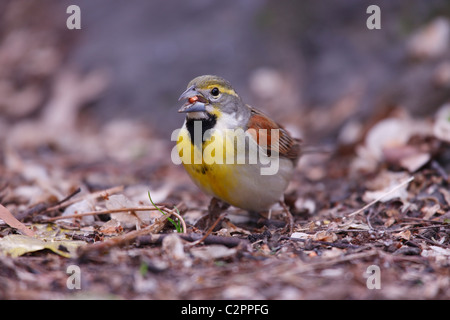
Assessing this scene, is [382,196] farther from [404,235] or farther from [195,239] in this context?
[195,239]

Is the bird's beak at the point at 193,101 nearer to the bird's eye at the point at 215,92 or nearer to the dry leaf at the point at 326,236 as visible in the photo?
the bird's eye at the point at 215,92

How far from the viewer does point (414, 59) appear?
28.7 feet

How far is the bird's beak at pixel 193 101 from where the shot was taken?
16.0ft

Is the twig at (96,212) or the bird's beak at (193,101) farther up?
the bird's beak at (193,101)

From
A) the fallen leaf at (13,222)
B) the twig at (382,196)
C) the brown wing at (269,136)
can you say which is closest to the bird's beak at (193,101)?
the brown wing at (269,136)

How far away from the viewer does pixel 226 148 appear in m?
4.86

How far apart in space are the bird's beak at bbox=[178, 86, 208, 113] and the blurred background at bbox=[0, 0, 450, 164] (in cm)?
401

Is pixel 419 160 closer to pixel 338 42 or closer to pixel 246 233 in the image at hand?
pixel 246 233

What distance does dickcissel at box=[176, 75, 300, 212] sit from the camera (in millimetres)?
4863

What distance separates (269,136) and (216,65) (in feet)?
15.9

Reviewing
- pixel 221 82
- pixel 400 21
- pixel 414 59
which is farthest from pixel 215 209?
pixel 400 21

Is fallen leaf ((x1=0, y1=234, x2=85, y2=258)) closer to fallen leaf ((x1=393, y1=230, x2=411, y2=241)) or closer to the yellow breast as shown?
the yellow breast

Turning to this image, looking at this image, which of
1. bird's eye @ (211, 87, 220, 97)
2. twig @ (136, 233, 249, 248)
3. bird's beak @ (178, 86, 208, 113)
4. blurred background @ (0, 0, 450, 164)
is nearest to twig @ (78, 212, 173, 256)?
twig @ (136, 233, 249, 248)

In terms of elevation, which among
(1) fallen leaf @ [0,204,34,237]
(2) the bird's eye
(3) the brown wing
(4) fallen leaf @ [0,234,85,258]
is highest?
(2) the bird's eye
